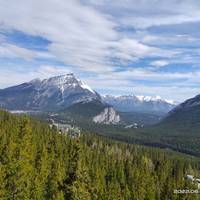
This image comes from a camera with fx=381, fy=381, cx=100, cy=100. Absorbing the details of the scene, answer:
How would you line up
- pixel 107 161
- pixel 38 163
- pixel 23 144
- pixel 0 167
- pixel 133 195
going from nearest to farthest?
pixel 0 167, pixel 23 144, pixel 38 163, pixel 133 195, pixel 107 161

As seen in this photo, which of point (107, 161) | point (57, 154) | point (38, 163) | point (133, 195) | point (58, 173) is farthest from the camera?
point (107, 161)

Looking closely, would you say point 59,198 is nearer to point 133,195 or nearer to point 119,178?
point 133,195

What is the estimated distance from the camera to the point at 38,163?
11562 centimetres

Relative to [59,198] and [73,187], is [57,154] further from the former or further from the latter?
[73,187]

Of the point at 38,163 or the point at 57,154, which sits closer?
the point at 38,163

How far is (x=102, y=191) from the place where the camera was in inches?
4838

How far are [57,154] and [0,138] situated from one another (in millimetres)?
32727

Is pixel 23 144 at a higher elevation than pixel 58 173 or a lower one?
higher

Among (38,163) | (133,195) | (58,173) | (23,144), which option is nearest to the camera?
(23,144)

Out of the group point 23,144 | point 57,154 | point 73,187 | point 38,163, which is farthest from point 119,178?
point 73,187

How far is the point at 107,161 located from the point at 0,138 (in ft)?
292

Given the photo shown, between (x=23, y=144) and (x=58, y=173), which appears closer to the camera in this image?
(x=23, y=144)

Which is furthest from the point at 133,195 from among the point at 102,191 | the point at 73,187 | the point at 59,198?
the point at 73,187

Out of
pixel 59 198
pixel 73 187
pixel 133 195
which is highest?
pixel 73 187
